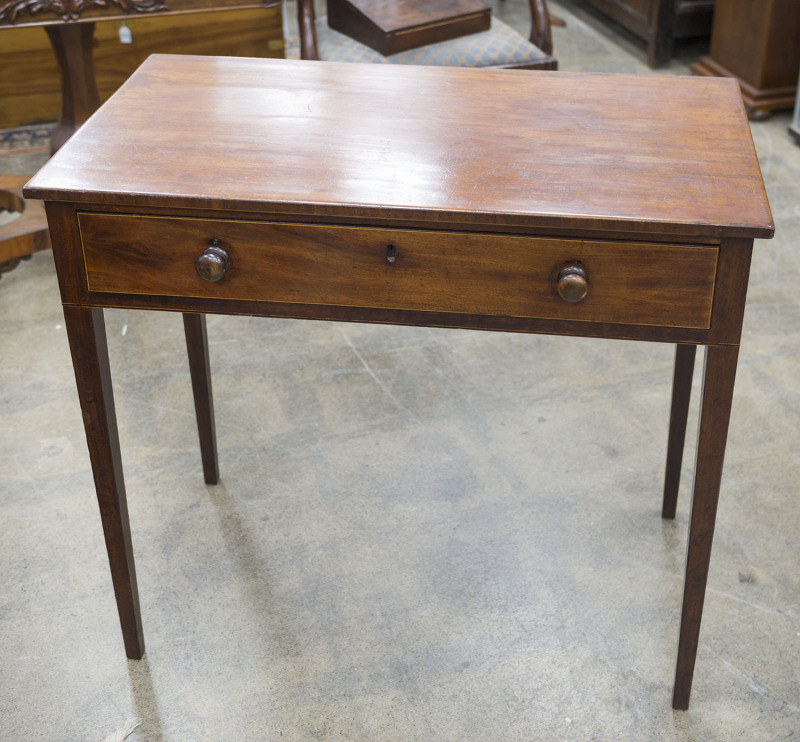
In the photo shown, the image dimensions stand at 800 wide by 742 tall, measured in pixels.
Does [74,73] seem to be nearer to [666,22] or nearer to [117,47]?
[117,47]

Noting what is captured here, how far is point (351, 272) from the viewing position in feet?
4.44

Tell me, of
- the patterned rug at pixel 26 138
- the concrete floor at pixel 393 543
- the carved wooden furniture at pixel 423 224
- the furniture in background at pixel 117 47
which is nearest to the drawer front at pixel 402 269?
the carved wooden furniture at pixel 423 224

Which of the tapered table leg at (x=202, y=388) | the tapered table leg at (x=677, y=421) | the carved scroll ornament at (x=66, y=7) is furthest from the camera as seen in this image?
the carved scroll ornament at (x=66, y=7)

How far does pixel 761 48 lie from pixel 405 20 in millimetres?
1612

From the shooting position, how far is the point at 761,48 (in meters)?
3.84

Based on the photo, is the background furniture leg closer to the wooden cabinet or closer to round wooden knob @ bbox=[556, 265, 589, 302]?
the wooden cabinet

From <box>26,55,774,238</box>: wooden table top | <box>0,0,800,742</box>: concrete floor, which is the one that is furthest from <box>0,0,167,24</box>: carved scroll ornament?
<box>26,55,774,238</box>: wooden table top

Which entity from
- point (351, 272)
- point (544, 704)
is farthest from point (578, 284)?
point (544, 704)

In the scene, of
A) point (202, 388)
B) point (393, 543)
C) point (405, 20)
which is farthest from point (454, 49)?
point (393, 543)

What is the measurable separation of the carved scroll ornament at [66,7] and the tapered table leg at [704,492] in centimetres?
199

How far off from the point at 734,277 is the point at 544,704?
82 centimetres

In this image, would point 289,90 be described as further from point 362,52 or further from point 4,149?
point 4,149

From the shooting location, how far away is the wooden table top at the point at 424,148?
129 centimetres

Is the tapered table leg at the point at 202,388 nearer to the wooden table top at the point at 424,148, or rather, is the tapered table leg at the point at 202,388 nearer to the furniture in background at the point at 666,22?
the wooden table top at the point at 424,148
